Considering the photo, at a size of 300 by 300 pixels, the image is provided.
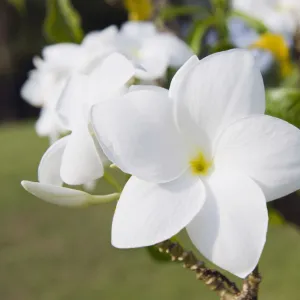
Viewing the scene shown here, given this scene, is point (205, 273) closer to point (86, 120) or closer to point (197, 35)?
point (86, 120)

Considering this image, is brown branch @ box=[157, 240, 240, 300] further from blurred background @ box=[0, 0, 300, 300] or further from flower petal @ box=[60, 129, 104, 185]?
blurred background @ box=[0, 0, 300, 300]

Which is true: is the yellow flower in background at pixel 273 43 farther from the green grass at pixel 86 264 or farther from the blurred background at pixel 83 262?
the green grass at pixel 86 264

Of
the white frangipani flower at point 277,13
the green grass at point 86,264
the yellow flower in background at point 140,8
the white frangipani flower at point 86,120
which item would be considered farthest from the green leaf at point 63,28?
the green grass at point 86,264

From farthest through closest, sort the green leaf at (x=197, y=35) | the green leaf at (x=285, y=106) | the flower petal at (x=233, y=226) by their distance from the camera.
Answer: the green leaf at (x=197, y=35)
the green leaf at (x=285, y=106)
the flower petal at (x=233, y=226)

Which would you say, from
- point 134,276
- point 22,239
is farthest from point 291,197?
point 22,239

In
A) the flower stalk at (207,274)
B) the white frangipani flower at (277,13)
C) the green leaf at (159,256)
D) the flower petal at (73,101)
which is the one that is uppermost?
the flower petal at (73,101)

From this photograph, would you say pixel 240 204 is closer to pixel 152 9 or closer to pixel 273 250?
pixel 152 9

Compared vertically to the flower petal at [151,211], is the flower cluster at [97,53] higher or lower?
lower
